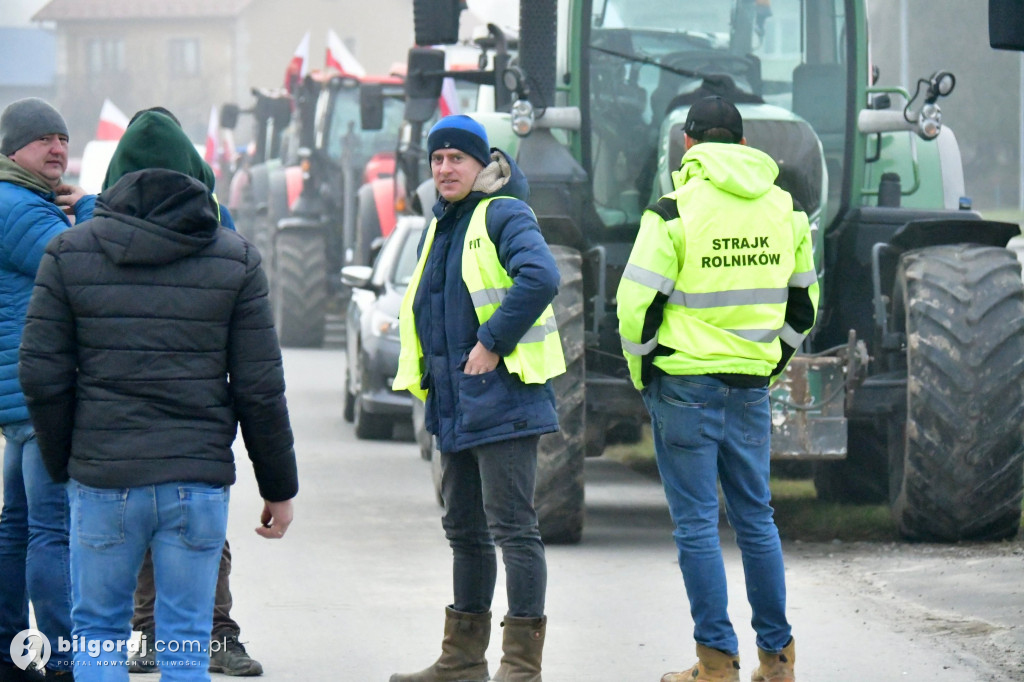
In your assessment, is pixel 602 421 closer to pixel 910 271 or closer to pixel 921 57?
pixel 910 271

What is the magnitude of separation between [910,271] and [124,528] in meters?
4.76

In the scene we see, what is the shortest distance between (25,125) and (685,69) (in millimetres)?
4195

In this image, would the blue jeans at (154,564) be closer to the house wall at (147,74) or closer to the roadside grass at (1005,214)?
the roadside grass at (1005,214)

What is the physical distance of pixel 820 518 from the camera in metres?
9.05

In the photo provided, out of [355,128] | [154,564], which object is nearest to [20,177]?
[154,564]

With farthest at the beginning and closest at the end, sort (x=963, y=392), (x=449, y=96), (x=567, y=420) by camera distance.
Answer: (x=449, y=96) → (x=567, y=420) → (x=963, y=392)

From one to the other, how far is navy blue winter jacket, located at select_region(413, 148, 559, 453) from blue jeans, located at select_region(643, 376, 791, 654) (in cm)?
42

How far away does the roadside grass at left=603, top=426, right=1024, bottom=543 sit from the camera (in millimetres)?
8594

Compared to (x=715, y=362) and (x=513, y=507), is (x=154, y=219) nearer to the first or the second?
(x=513, y=507)

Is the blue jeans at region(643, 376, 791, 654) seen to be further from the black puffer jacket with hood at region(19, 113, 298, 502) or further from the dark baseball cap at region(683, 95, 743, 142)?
the black puffer jacket with hood at region(19, 113, 298, 502)

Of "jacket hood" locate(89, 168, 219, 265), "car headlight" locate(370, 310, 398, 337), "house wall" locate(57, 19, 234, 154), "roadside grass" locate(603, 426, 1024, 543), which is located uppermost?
"house wall" locate(57, 19, 234, 154)

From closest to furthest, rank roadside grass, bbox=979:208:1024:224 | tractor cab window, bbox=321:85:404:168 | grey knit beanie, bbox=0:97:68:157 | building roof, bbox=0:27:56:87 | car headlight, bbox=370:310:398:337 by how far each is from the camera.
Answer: grey knit beanie, bbox=0:97:68:157, car headlight, bbox=370:310:398:337, tractor cab window, bbox=321:85:404:168, roadside grass, bbox=979:208:1024:224, building roof, bbox=0:27:56:87

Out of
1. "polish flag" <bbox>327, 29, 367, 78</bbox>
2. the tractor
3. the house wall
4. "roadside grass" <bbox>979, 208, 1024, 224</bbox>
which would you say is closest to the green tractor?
the tractor

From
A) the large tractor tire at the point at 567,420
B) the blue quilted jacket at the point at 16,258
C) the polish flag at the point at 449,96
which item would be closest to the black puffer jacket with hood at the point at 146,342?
the blue quilted jacket at the point at 16,258
